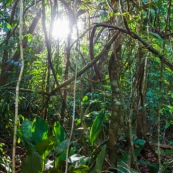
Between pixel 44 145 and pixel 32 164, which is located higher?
pixel 44 145

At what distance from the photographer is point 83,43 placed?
2863mm

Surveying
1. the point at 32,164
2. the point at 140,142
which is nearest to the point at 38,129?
the point at 32,164

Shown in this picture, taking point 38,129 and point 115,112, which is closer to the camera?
point 38,129

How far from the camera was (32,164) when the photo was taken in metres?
1.97

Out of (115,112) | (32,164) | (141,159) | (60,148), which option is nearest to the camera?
(32,164)

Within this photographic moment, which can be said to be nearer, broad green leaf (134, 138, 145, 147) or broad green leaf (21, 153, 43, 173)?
broad green leaf (21, 153, 43, 173)

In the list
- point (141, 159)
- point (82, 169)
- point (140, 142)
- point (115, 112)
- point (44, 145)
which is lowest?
point (141, 159)

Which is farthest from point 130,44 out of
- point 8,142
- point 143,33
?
point 8,142

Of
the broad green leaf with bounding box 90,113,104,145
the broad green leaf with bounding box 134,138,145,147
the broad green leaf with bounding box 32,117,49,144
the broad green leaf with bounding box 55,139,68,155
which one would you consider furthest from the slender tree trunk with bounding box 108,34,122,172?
the broad green leaf with bounding box 134,138,145,147

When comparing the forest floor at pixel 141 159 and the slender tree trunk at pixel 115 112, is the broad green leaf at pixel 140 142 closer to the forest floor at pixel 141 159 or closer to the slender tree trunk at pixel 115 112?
the forest floor at pixel 141 159

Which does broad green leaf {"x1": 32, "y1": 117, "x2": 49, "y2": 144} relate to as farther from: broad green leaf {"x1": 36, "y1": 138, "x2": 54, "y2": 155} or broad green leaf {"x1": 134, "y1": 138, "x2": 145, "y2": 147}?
broad green leaf {"x1": 134, "y1": 138, "x2": 145, "y2": 147}

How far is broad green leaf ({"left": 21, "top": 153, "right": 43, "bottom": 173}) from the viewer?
1.96m

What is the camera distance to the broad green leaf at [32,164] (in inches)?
77.3

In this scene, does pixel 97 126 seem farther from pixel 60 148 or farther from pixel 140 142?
pixel 140 142
